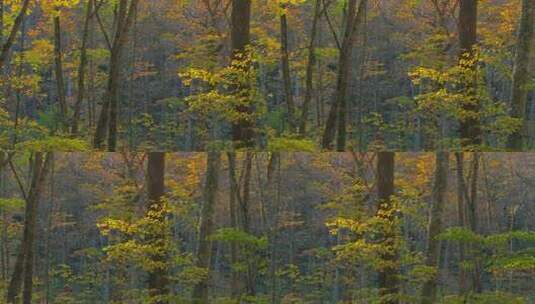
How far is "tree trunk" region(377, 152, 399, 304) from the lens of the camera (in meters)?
8.00

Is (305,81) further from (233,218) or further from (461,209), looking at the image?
(461,209)

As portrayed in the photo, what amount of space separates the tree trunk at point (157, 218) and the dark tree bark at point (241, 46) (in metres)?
0.81

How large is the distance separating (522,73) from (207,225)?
388cm

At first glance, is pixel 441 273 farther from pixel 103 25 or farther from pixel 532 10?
pixel 103 25

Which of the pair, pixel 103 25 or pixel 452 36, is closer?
pixel 452 36

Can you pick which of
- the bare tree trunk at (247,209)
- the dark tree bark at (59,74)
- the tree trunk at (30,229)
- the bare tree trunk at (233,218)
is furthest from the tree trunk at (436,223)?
the dark tree bark at (59,74)

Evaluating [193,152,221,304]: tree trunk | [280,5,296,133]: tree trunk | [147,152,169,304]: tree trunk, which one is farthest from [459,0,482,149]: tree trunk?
[147,152,169,304]: tree trunk

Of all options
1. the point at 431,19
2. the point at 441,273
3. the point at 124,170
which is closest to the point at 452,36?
the point at 431,19

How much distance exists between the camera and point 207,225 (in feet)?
25.9

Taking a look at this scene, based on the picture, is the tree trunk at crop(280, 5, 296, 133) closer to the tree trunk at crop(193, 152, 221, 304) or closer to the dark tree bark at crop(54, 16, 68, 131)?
the tree trunk at crop(193, 152, 221, 304)

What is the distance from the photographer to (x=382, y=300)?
808 centimetres

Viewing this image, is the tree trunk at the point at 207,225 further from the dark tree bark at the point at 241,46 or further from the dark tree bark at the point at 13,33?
the dark tree bark at the point at 13,33

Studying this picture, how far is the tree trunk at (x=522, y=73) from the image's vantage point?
28.1 ft

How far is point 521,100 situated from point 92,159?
15.0 feet
